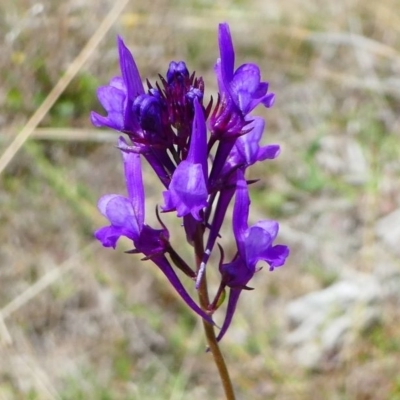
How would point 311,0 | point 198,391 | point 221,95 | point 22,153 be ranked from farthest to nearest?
point 311,0, point 22,153, point 198,391, point 221,95

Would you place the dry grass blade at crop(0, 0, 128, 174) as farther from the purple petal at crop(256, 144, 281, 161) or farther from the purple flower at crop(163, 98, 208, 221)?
the purple flower at crop(163, 98, 208, 221)

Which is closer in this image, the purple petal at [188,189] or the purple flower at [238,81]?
the purple petal at [188,189]

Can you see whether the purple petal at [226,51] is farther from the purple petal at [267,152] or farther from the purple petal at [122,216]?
the purple petal at [122,216]

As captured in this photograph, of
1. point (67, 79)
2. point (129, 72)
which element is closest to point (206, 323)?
point (129, 72)

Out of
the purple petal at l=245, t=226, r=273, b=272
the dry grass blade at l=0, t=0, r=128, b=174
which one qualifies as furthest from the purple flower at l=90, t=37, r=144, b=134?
the dry grass blade at l=0, t=0, r=128, b=174

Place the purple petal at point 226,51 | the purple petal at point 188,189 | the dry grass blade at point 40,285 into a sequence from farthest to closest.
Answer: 1. the dry grass blade at point 40,285
2. the purple petal at point 226,51
3. the purple petal at point 188,189

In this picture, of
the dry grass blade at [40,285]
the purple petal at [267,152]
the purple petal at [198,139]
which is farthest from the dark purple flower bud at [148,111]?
the dry grass blade at [40,285]

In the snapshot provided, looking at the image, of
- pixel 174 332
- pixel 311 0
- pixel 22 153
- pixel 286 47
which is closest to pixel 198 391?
pixel 174 332

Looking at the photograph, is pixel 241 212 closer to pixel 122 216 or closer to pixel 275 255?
pixel 275 255

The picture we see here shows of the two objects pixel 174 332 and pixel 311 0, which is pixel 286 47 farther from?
pixel 174 332
